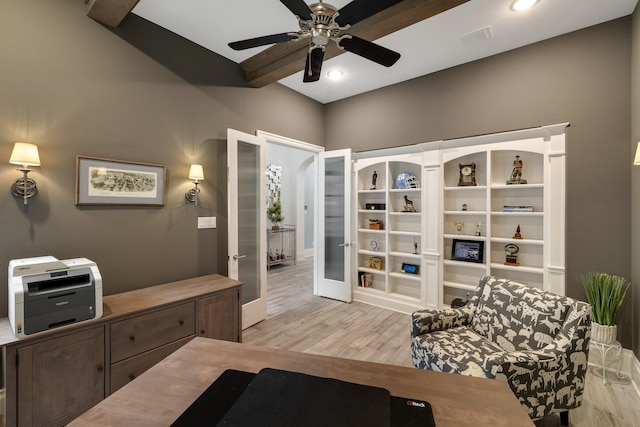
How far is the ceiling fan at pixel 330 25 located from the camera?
→ 64.4 inches

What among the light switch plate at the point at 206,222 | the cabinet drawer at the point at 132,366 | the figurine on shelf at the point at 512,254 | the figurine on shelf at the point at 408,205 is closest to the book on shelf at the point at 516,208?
the figurine on shelf at the point at 512,254

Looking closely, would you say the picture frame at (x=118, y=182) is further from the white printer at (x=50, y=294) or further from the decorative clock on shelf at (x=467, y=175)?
the decorative clock on shelf at (x=467, y=175)

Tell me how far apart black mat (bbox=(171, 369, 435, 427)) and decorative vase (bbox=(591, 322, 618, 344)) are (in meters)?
2.55

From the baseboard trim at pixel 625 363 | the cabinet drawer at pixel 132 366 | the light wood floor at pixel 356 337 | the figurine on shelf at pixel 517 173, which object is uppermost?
the figurine on shelf at pixel 517 173

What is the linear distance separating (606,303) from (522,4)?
259 cm

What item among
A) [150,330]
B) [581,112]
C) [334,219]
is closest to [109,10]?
[150,330]

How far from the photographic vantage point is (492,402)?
920 millimetres

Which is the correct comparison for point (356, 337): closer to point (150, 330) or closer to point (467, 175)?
point (150, 330)

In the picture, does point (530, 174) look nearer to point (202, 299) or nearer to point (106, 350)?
point (202, 299)

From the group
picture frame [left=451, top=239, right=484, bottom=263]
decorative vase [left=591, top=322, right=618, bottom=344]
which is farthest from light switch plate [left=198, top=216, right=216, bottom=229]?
decorative vase [left=591, top=322, right=618, bottom=344]

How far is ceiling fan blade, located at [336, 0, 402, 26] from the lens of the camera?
64.6 inches

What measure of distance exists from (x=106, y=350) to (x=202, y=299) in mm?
701

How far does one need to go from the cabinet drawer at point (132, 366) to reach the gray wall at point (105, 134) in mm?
672

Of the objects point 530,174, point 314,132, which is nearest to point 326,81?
point 314,132
